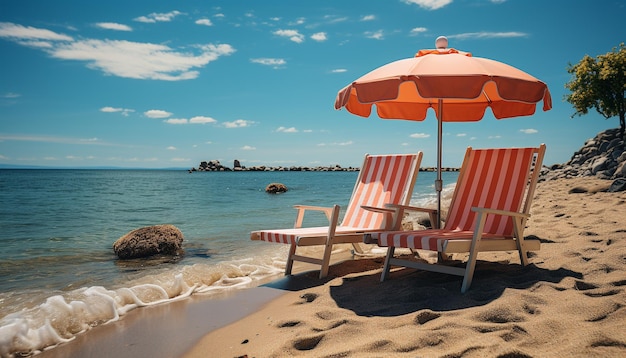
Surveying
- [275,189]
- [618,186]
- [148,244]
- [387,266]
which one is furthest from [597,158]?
[387,266]

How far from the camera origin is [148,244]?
25.0ft

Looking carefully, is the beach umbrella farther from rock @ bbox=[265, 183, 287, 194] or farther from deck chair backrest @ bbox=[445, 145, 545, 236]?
rock @ bbox=[265, 183, 287, 194]

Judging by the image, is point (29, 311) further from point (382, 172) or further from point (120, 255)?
point (382, 172)

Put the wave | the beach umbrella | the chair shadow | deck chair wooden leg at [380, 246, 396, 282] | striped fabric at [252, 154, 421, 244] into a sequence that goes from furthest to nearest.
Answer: striped fabric at [252, 154, 421, 244], deck chair wooden leg at [380, 246, 396, 282], the beach umbrella, the wave, the chair shadow

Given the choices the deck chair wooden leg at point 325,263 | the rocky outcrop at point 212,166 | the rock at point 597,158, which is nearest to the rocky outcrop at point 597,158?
the rock at point 597,158

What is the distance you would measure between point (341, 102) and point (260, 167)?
328 feet

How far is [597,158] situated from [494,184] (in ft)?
72.0

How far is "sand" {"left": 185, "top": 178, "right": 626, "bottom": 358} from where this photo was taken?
256cm

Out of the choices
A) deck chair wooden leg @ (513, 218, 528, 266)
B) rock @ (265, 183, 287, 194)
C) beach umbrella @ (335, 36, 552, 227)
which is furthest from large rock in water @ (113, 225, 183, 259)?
rock @ (265, 183, 287, 194)

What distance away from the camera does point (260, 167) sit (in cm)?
10438

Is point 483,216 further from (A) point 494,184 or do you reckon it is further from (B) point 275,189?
(B) point 275,189

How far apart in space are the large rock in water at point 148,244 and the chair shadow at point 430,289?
13.1 feet

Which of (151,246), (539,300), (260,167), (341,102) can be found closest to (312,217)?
(151,246)

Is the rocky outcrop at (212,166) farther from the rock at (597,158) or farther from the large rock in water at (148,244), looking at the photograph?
the large rock in water at (148,244)
